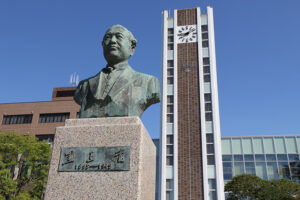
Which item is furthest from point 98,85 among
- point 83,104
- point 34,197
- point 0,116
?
point 0,116

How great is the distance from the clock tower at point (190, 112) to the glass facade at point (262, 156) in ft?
20.3

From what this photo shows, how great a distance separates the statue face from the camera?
20.0ft

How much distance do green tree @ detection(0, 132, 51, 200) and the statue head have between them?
1799 centimetres

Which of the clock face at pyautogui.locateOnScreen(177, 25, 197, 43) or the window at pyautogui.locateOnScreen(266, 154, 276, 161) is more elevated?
the clock face at pyautogui.locateOnScreen(177, 25, 197, 43)

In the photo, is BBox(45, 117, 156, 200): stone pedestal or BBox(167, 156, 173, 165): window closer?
BBox(45, 117, 156, 200): stone pedestal

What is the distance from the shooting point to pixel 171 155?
33156mm

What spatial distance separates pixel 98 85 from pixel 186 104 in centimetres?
2955

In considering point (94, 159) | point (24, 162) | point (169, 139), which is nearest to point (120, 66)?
point (94, 159)

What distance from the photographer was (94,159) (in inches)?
199

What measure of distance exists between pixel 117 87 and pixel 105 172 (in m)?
1.79

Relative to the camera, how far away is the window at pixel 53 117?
1476 inches

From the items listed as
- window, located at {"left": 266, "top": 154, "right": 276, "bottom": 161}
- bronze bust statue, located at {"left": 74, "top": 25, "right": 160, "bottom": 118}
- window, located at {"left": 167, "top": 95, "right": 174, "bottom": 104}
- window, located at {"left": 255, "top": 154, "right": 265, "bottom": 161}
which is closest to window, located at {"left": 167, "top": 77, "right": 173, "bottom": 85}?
window, located at {"left": 167, "top": 95, "right": 174, "bottom": 104}

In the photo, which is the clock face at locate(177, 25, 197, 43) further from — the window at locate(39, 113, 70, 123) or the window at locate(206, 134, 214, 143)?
the window at locate(39, 113, 70, 123)

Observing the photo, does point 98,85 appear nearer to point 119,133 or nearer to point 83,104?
point 83,104
